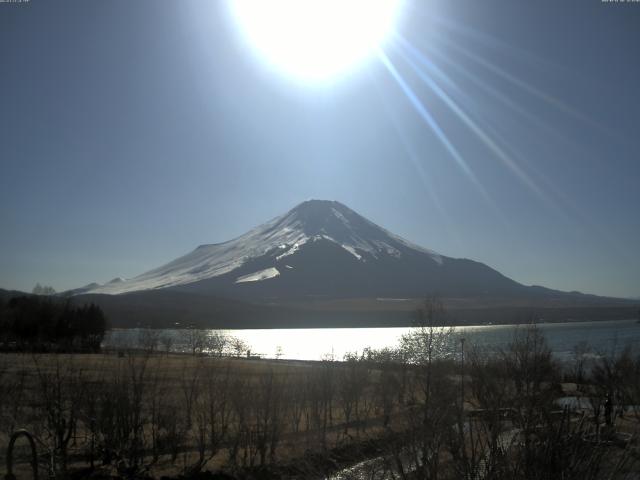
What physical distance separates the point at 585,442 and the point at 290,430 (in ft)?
72.8

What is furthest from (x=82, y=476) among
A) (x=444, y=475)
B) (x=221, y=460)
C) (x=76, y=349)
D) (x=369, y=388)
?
(x=76, y=349)

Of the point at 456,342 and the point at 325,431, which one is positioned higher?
the point at 456,342

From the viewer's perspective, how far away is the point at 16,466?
17.5 meters

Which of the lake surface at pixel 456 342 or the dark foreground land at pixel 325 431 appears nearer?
the dark foreground land at pixel 325 431

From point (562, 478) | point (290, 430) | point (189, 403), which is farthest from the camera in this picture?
point (290, 430)

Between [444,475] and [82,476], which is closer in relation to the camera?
[444,475]

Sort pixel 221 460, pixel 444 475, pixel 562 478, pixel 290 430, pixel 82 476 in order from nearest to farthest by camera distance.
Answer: pixel 562 478 → pixel 444 475 → pixel 82 476 → pixel 221 460 → pixel 290 430

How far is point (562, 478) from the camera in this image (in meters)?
4.68

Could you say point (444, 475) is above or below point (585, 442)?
below

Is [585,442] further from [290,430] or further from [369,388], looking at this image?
[369,388]

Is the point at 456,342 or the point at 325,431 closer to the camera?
the point at 325,431

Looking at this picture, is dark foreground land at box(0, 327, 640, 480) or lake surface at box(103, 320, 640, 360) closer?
dark foreground land at box(0, 327, 640, 480)

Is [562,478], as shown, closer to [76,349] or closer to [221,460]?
[221,460]

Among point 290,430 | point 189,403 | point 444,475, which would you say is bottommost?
point 290,430
